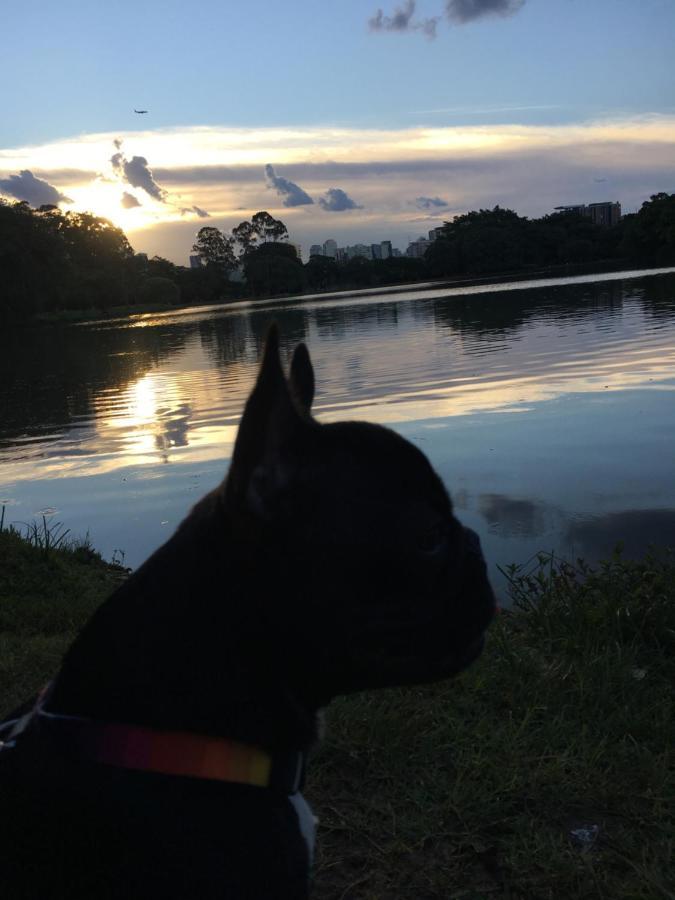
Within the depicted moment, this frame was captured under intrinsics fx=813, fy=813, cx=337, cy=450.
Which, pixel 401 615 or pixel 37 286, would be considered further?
pixel 37 286

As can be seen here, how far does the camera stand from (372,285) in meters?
122

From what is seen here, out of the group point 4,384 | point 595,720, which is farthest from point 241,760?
point 4,384

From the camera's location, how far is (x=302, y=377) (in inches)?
105

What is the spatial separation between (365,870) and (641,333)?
60.3 feet

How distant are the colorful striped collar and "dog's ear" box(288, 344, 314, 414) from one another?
1.07 m

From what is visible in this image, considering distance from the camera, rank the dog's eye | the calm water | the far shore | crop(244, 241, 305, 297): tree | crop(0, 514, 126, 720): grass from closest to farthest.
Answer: the dog's eye
crop(0, 514, 126, 720): grass
the calm water
the far shore
crop(244, 241, 305, 297): tree

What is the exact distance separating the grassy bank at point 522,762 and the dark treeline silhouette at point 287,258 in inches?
3398

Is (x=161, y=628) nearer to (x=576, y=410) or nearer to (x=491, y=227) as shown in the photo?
(x=576, y=410)

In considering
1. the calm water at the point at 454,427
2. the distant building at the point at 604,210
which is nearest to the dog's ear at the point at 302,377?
the calm water at the point at 454,427

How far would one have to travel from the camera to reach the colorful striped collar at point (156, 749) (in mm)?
1939

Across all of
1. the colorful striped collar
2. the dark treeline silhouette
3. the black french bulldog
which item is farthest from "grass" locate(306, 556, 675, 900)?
the dark treeline silhouette

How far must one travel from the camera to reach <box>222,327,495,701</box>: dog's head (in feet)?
6.69

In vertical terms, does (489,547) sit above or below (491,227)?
below

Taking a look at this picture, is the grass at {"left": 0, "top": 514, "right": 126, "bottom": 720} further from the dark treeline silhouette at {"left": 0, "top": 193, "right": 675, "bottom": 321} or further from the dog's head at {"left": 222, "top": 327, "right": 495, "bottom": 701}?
the dark treeline silhouette at {"left": 0, "top": 193, "right": 675, "bottom": 321}
